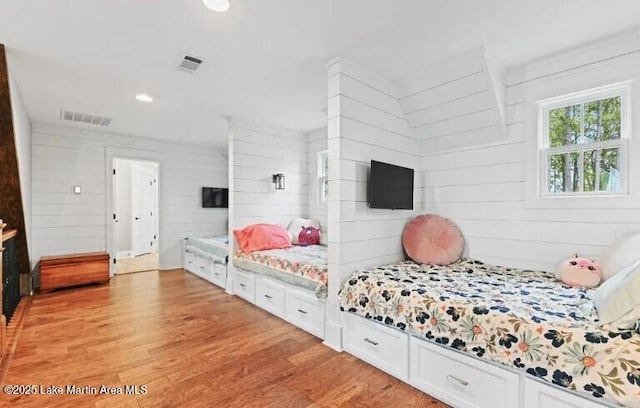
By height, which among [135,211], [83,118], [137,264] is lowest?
[137,264]

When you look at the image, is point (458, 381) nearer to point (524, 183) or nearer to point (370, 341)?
point (370, 341)

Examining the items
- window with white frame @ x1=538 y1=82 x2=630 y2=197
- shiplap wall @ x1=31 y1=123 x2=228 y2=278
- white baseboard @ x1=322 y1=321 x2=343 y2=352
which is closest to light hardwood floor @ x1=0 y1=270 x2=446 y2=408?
white baseboard @ x1=322 y1=321 x2=343 y2=352

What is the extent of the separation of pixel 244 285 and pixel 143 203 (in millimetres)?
4878

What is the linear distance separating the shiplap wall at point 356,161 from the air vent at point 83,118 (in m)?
3.57

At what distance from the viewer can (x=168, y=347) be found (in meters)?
2.57

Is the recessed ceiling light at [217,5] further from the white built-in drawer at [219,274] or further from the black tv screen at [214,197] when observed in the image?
the black tv screen at [214,197]

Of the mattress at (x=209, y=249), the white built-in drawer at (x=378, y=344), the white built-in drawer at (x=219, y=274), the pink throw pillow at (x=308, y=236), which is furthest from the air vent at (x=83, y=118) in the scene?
the white built-in drawer at (x=378, y=344)

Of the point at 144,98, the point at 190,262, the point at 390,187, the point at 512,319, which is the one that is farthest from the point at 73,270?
the point at 512,319

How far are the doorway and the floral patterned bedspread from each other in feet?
20.7

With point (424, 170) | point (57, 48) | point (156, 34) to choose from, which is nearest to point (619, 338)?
point (424, 170)

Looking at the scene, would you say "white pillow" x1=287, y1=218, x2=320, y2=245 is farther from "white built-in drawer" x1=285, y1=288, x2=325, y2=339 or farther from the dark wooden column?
the dark wooden column

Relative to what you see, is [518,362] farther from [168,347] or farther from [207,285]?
[207,285]

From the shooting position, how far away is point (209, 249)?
485 cm

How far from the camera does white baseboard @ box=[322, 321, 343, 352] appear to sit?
2.55 meters
